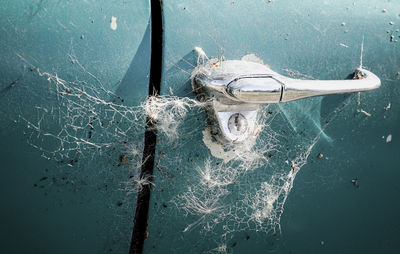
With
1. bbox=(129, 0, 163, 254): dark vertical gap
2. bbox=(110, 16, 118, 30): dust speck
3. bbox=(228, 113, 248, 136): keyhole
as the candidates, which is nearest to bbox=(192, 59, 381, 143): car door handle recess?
bbox=(228, 113, 248, 136): keyhole

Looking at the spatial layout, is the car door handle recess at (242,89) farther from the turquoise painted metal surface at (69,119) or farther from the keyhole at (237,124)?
the turquoise painted metal surface at (69,119)

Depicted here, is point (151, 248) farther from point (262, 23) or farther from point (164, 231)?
point (262, 23)

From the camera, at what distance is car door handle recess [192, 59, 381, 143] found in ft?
3.44

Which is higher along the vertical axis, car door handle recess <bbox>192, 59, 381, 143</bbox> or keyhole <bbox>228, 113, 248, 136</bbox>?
car door handle recess <bbox>192, 59, 381, 143</bbox>

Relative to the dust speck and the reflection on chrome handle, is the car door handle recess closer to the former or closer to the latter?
the reflection on chrome handle

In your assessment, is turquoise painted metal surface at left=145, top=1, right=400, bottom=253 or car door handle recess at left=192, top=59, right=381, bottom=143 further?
turquoise painted metal surface at left=145, top=1, right=400, bottom=253

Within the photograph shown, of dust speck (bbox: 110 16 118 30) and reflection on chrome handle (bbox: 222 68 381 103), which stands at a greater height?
dust speck (bbox: 110 16 118 30)

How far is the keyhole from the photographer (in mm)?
1153

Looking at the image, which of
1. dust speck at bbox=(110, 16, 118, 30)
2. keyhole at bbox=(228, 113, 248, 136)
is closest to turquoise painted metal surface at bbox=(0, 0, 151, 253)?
dust speck at bbox=(110, 16, 118, 30)

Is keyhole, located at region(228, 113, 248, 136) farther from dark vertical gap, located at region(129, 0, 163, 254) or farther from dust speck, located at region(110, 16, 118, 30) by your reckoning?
dust speck, located at region(110, 16, 118, 30)

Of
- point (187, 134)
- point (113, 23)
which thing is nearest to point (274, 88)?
point (187, 134)

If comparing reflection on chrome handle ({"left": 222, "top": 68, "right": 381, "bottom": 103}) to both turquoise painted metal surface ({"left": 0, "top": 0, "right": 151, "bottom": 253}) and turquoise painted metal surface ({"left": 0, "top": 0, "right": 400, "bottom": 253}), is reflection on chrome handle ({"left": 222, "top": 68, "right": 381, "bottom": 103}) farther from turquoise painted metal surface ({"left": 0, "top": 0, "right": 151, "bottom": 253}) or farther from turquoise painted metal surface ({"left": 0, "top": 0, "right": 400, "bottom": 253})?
turquoise painted metal surface ({"left": 0, "top": 0, "right": 151, "bottom": 253})

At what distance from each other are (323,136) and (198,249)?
0.62 metres

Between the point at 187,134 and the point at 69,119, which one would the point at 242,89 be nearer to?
the point at 187,134
